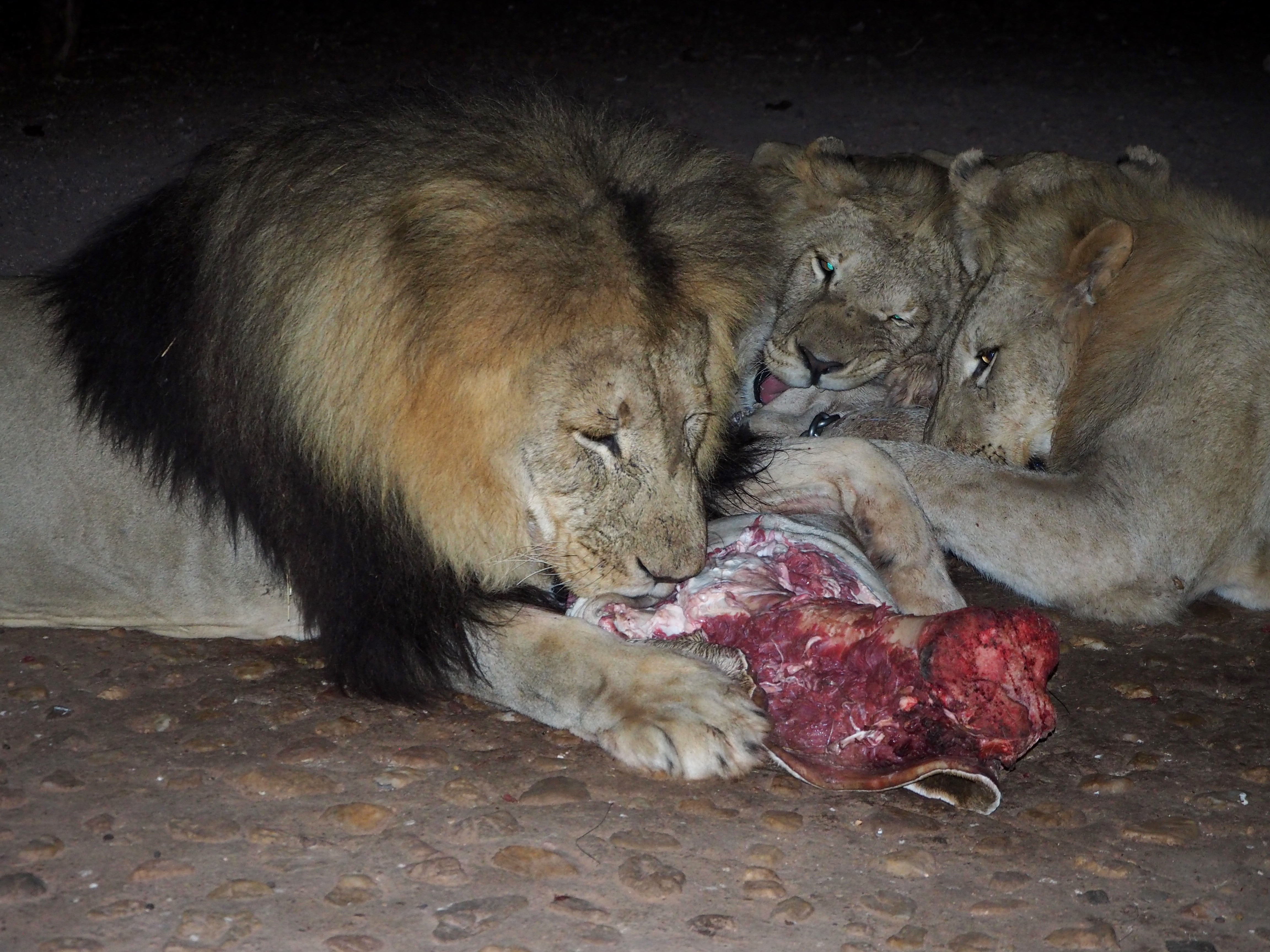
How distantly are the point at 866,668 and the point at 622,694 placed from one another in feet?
1.63

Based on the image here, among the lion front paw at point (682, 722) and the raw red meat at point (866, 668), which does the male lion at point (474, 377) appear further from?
the raw red meat at point (866, 668)

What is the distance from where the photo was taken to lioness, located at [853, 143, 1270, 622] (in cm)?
380

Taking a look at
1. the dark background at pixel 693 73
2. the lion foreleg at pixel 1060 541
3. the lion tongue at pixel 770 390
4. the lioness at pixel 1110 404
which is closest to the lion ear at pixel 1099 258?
the lioness at pixel 1110 404

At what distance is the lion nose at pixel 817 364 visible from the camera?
435 cm

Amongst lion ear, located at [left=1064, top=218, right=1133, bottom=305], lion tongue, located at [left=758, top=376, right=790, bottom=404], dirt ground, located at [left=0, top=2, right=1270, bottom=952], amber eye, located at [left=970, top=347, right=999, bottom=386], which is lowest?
dirt ground, located at [left=0, top=2, right=1270, bottom=952]

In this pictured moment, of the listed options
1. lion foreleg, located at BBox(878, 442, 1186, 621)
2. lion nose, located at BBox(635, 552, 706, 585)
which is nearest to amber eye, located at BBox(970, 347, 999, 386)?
lion foreleg, located at BBox(878, 442, 1186, 621)

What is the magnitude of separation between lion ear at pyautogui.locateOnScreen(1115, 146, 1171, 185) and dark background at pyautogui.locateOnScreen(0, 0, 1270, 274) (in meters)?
2.78

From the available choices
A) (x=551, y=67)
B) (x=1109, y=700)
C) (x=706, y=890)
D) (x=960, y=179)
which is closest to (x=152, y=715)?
(x=706, y=890)

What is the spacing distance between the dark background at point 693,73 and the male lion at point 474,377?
314cm

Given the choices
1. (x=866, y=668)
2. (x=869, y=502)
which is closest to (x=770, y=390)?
(x=869, y=502)

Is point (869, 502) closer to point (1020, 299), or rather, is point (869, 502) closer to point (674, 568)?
point (1020, 299)

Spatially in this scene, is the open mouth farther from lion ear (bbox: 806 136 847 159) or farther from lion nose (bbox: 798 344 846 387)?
lion ear (bbox: 806 136 847 159)

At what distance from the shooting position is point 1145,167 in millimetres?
4359

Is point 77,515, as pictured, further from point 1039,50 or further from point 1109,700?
point 1039,50
